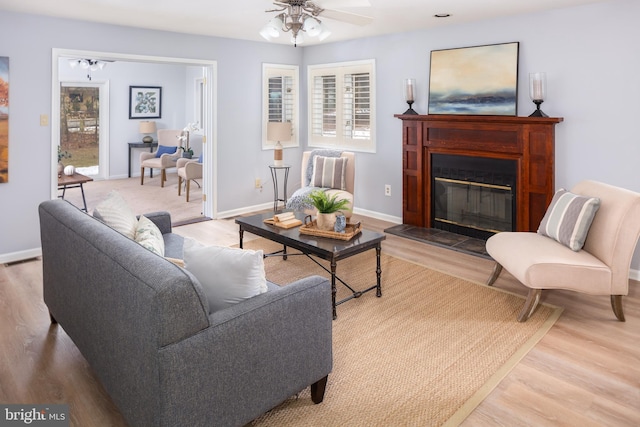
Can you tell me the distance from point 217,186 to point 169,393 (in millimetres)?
4586

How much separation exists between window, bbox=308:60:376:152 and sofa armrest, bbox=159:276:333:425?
4162mm

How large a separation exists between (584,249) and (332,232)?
178 cm

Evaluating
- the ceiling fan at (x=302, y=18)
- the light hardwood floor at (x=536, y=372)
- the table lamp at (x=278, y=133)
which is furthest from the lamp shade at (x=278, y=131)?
the light hardwood floor at (x=536, y=372)

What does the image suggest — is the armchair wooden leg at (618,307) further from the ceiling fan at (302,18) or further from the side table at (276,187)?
the side table at (276,187)

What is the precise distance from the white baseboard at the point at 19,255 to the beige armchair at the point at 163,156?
12.5 ft

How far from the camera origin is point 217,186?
600 cm

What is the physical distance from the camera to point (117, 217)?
2547mm

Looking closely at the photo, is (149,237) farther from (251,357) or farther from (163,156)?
(163,156)

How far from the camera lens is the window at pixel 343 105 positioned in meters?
5.94

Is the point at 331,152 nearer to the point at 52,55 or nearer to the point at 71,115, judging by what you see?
Result: the point at 52,55

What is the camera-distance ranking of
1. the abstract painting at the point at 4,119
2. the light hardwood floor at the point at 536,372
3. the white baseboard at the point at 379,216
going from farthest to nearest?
1. the white baseboard at the point at 379,216
2. the abstract painting at the point at 4,119
3. the light hardwood floor at the point at 536,372

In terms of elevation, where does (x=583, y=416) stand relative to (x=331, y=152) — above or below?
below

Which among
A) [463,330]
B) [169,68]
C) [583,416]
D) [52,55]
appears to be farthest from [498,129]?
[169,68]

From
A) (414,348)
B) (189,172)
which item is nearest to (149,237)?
(414,348)
